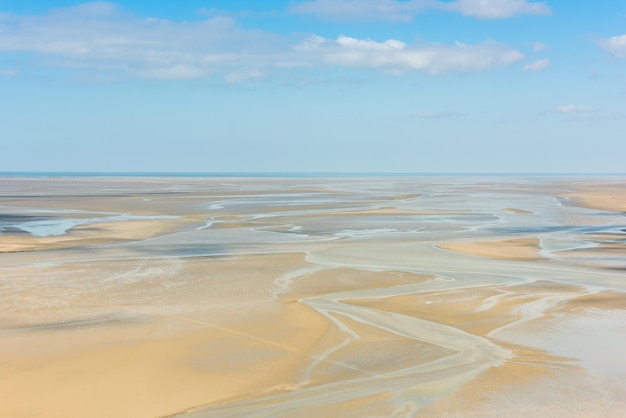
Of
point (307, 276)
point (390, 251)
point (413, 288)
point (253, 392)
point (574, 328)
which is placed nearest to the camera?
point (253, 392)

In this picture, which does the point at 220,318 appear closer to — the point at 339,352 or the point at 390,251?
the point at 339,352

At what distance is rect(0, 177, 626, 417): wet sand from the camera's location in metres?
8.45

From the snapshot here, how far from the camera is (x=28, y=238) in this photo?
24.6 metres

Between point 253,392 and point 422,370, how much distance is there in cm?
239

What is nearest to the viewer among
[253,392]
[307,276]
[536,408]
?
[536,408]

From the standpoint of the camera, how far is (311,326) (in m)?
12.0

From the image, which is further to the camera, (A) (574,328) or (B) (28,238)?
→ (B) (28,238)

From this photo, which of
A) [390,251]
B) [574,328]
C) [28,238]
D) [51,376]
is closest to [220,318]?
[51,376]

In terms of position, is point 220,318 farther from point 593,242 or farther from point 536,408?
point 593,242

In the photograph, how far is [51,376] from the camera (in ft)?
30.0

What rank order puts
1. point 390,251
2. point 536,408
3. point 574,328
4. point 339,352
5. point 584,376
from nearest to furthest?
point 536,408 → point 584,376 → point 339,352 → point 574,328 → point 390,251

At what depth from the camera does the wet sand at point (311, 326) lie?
8445 millimetres

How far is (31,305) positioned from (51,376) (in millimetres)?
4900

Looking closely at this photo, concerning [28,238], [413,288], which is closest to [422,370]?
[413,288]
